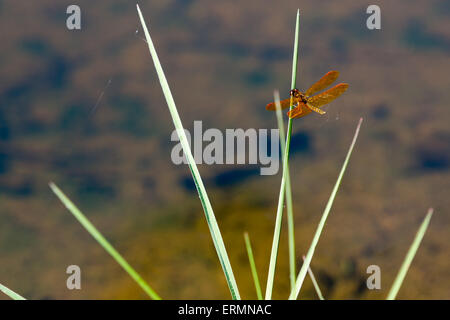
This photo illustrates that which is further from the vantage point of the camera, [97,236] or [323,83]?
[323,83]

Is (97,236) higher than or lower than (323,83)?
lower

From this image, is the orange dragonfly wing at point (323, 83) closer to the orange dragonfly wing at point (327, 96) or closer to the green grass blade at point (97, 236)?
the orange dragonfly wing at point (327, 96)

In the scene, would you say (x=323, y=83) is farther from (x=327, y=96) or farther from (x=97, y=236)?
(x=97, y=236)

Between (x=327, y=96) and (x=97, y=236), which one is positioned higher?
(x=327, y=96)

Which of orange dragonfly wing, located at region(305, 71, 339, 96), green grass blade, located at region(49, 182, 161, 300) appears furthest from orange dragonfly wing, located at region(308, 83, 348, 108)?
green grass blade, located at region(49, 182, 161, 300)

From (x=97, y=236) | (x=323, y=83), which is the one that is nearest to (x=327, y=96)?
(x=323, y=83)

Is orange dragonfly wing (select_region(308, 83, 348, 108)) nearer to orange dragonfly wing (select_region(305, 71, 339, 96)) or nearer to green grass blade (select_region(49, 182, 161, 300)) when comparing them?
orange dragonfly wing (select_region(305, 71, 339, 96))

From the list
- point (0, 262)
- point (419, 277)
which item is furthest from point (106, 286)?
point (419, 277)

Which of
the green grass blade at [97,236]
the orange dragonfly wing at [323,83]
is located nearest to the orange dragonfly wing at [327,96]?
the orange dragonfly wing at [323,83]
